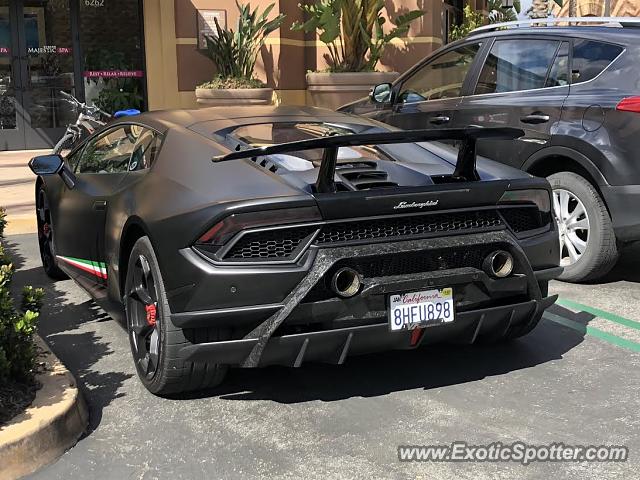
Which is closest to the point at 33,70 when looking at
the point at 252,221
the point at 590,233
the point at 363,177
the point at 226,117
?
the point at 226,117

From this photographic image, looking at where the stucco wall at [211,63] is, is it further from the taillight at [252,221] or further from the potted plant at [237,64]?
the taillight at [252,221]

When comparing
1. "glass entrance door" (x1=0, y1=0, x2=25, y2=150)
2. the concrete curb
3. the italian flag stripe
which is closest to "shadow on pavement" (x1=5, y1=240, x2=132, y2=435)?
the concrete curb

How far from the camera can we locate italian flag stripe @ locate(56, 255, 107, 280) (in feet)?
15.1

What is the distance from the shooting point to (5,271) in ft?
12.1

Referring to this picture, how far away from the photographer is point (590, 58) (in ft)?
19.0

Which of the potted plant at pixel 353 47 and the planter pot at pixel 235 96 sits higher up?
the potted plant at pixel 353 47

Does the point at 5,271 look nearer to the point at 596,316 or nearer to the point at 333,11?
the point at 596,316

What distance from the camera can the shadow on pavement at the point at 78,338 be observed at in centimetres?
399

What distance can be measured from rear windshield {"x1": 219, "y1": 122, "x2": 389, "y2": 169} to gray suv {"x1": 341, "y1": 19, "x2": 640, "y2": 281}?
2066 millimetres

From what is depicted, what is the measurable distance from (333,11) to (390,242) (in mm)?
9707

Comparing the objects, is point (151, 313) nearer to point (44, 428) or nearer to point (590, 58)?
point (44, 428)

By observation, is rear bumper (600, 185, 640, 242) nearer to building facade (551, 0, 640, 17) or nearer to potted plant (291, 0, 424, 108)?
potted plant (291, 0, 424, 108)

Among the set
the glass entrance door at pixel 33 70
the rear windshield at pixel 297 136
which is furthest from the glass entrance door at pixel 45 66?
the rear windshield at pixel 297 136

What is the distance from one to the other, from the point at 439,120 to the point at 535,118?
3.35 feet
